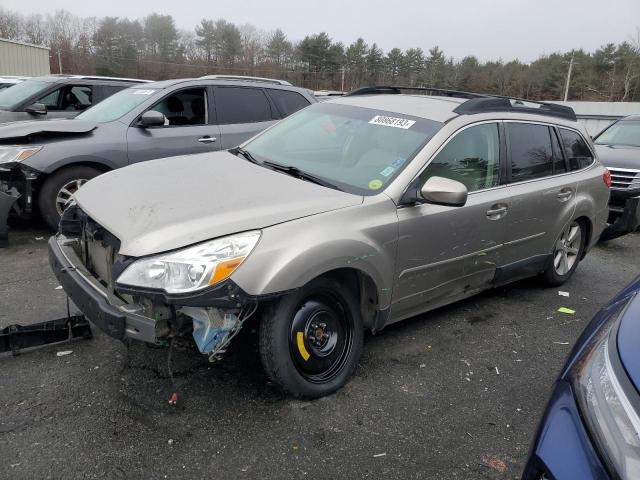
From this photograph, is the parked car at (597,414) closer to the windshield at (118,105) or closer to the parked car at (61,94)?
the windshield at (118,105)

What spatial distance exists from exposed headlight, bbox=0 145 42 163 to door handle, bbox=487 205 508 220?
14.8ft

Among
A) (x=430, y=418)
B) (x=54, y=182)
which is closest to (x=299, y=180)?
(x=430, y=418)

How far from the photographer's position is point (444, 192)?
3.03m

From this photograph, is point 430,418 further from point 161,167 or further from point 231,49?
point 231,49

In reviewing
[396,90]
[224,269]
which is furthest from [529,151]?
[224,269]

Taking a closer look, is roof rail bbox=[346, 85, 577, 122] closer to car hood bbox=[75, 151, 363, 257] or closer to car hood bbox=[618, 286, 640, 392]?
car hood bbox=[75, 151, 363, 257]

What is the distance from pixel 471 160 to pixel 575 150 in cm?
176

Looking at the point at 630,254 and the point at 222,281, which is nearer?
the point at 222,281

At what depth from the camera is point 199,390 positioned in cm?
295

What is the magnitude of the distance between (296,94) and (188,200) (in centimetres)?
485

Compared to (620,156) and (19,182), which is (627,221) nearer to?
(620,156)

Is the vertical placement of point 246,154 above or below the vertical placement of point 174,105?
below

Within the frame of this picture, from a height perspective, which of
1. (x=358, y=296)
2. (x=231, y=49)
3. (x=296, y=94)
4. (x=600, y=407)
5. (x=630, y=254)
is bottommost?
(x=630, y=254)

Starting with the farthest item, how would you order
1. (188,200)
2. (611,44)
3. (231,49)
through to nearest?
(231,49)
(611,44)
(188,200)
